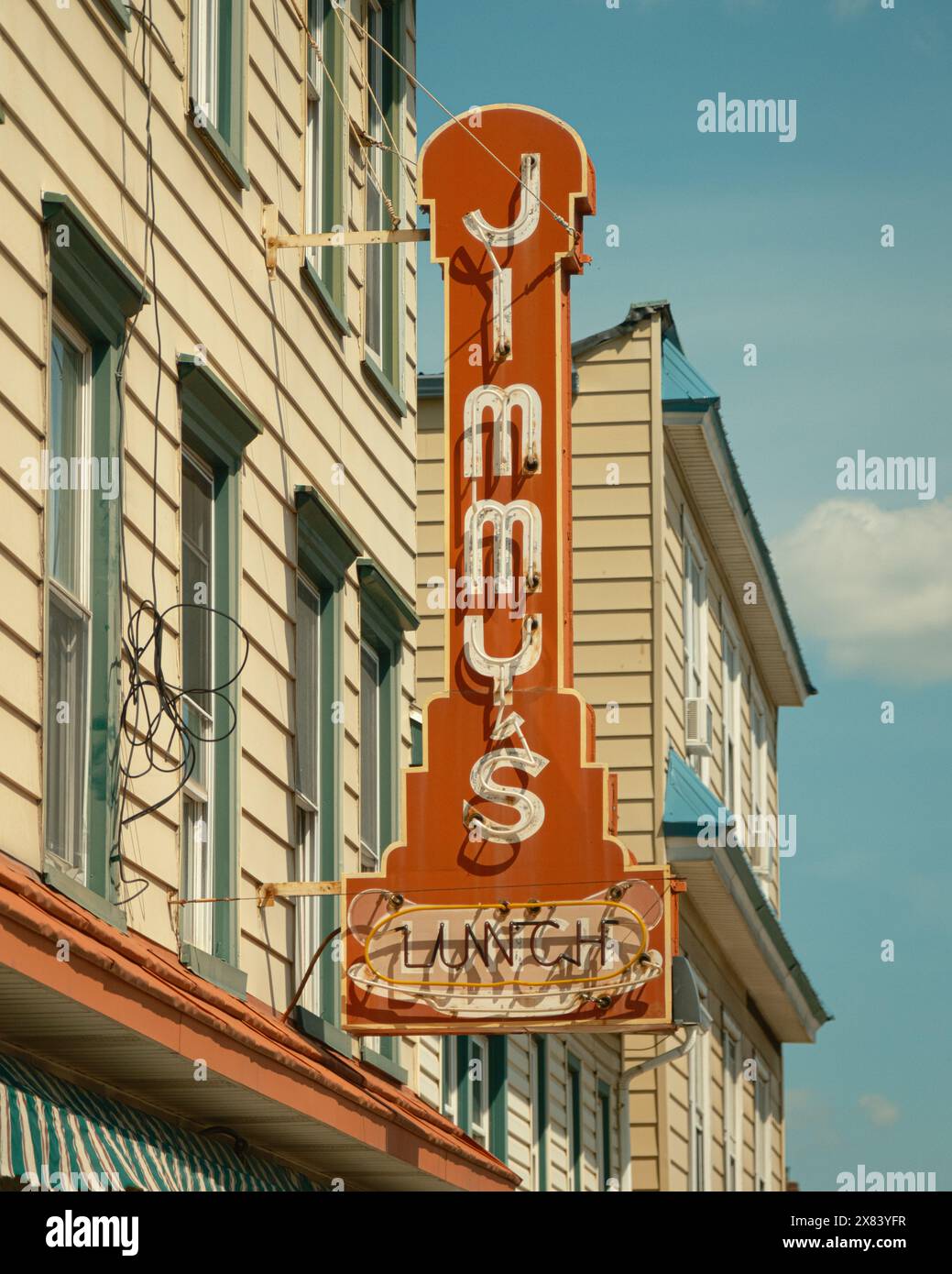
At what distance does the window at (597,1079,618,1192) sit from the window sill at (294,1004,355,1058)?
8.44 m

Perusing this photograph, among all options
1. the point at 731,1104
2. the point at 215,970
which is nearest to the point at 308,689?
the point at 215,970

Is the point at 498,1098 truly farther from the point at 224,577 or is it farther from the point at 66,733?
the point at 66,733

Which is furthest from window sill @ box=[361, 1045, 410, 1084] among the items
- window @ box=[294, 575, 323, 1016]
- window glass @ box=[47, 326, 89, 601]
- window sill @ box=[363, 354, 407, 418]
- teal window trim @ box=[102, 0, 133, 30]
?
teal window trim @ box=[102, 0, 133, 30]

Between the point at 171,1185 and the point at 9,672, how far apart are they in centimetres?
213

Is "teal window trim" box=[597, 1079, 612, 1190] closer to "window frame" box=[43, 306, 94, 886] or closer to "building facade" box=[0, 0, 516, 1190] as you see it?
"building facade" box=[0, 0, 516, 1190]

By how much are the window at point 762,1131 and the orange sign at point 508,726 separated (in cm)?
1696

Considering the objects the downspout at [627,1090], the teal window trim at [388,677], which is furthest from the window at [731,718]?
the teal window trim at [388,677]

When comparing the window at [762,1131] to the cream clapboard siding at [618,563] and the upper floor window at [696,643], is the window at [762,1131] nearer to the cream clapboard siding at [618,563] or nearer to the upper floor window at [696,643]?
the upper floor window at [696,643]

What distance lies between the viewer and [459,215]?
472 inches

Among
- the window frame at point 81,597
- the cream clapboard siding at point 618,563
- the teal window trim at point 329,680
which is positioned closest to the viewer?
the window frame at point 81,597

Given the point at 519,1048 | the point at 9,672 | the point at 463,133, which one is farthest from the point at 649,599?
the point at 9,672

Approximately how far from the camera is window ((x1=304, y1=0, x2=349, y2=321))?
43.3 ft

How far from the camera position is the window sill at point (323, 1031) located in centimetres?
1171

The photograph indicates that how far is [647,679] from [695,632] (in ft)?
8.69
